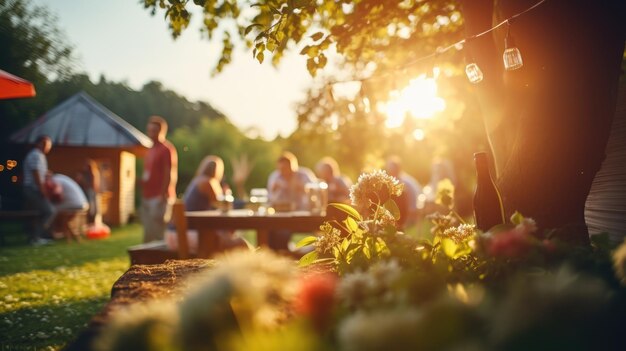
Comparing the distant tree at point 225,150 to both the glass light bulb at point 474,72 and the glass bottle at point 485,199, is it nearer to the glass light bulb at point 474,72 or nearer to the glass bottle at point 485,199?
the glass light bulb at point 474,72

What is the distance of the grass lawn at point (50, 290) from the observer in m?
4.18

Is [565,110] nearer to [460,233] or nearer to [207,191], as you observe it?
[460,233]

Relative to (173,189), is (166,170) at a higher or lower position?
higher

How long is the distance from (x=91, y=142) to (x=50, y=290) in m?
16.4

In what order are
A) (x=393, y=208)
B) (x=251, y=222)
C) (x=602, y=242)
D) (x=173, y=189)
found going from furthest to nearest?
(x=173, y=189) < (x=251, y=222) < (x=393, y=208) < (x=602, y=242)

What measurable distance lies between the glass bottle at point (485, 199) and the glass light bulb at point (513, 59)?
601mm

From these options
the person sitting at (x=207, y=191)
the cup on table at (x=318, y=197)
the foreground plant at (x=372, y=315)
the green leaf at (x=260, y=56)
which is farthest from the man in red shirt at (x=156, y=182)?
the foreground plant at (x=372, y=315)

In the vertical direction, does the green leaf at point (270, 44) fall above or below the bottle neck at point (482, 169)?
above

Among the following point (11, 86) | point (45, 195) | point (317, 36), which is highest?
point (11, 86)

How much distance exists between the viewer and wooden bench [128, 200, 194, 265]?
5715 mm

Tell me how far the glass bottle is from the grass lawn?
3.32 meters

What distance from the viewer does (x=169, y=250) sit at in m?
6.21

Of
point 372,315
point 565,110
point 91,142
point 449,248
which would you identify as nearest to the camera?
point 372,315

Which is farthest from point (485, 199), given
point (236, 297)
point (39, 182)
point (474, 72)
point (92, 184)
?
point (92, 184)
